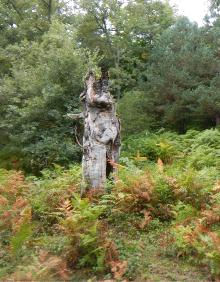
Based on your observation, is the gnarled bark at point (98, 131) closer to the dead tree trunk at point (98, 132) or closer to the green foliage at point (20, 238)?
the dead tree trunk at point (98, 132)

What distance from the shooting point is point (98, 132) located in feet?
28.4

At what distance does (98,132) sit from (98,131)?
2cm

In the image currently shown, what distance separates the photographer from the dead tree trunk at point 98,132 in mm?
8641

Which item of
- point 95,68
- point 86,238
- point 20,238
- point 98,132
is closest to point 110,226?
point 86,238

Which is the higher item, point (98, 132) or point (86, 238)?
point (98, 132)

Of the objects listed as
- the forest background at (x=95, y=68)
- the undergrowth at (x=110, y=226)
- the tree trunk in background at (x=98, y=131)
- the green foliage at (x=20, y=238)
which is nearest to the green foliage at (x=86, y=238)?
the undergrowth at (x=110, y=226)

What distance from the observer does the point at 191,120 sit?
60.3 ft

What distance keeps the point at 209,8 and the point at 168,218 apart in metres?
14.0

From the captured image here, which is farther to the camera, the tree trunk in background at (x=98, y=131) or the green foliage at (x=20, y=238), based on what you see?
the tree trunk in background at (x=98, y=131)

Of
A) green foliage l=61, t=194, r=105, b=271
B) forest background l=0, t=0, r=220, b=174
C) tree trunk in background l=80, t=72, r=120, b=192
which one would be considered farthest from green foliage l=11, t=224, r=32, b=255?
forest background l=0, t=0, r=220, b=174

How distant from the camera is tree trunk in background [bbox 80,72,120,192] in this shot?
28.3 feet

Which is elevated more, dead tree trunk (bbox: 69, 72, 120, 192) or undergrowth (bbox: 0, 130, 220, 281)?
dead tree trunk (bbox: 69, 72, 120, 192)

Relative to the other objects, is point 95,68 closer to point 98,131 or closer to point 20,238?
point 98,131

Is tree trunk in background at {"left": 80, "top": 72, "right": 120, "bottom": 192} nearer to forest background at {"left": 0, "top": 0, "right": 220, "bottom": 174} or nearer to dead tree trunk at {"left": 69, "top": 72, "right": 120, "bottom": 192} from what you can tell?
dead tree trunk at {"left": 69, "top": 72, "right": 120, "bottom": 192}
